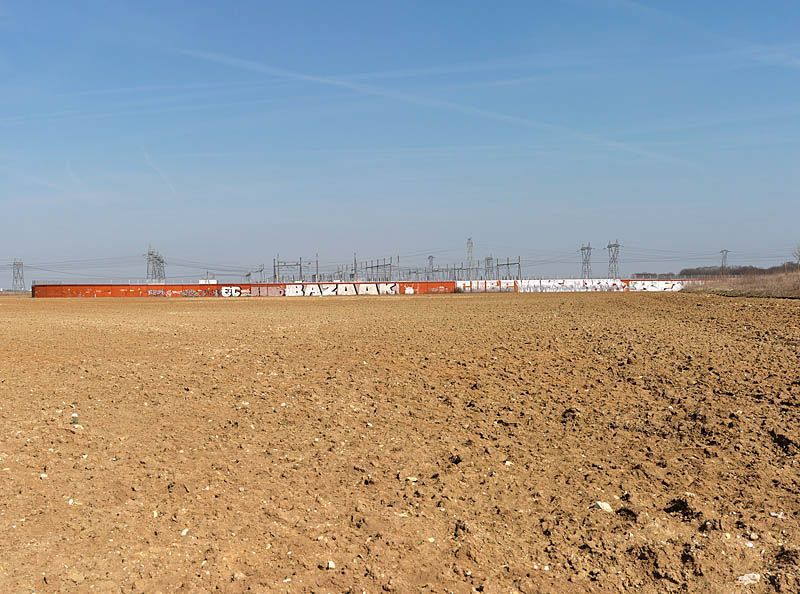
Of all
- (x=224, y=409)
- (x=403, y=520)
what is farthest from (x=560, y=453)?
(x=224, y=409)

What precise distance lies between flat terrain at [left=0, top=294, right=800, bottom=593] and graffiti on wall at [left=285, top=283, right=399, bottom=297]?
77.4m

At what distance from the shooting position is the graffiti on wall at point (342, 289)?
301 ft

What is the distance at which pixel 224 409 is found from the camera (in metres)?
10.3

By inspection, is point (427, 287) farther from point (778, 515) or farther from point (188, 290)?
point (778, 515)

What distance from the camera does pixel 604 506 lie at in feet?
23.0

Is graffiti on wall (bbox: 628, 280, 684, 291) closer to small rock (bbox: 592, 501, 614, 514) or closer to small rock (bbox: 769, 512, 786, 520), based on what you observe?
small rock (bbox: 769, 512, 786, 520)

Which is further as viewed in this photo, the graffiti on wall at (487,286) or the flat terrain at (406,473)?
the graffiti on wall at (487,286)

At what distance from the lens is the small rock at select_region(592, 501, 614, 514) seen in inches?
273

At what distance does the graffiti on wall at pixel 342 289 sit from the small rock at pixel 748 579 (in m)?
85.4

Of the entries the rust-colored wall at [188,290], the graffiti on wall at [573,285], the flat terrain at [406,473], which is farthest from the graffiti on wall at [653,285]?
the flat terrain at [406,473]

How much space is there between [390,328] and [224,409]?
11.1m

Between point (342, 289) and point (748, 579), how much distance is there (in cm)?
8973

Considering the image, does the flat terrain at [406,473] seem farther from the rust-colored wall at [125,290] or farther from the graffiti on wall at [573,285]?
the graffiti on wall at [573,285]

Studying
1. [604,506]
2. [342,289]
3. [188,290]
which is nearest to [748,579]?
[604,506]
